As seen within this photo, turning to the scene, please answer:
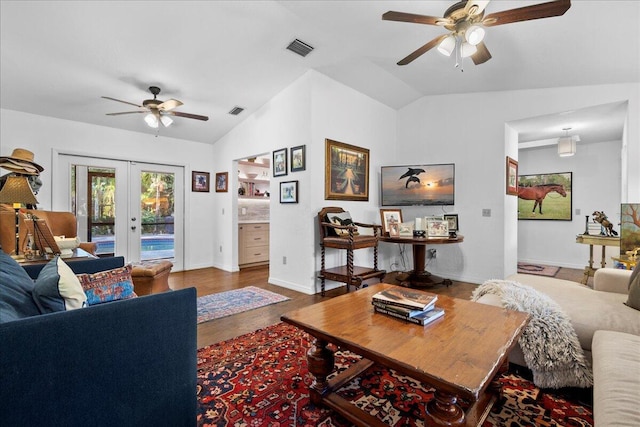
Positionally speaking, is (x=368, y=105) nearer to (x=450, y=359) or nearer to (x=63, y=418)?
(x=450, y=359)

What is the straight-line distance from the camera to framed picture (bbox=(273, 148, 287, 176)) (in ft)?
13.8

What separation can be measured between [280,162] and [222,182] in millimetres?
1855

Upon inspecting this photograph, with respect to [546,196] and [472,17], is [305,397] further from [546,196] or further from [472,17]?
[546,196]

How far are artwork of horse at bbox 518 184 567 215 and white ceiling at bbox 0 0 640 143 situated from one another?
64.0 inches

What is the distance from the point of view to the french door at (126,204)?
14.7ft

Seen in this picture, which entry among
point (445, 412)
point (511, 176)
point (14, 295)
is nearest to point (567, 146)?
point (511, 176)

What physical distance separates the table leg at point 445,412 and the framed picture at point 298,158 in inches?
125

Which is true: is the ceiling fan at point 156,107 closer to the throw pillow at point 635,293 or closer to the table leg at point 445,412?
the table leg at point 445,412

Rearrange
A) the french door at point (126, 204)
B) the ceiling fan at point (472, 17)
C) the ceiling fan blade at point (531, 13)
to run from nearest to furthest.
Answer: the ceiling fan blade at point (531, 13) < the ceiling fan at point (472, 17) < the french door at point (126, 204)

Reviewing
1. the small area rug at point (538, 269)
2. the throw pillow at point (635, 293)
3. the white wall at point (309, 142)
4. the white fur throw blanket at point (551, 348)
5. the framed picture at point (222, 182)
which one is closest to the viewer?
the white fur throw blanket at point (551, 348)

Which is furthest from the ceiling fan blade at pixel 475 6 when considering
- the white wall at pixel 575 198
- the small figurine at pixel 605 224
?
the white wall at pixel 575 198

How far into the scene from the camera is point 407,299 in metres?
1.62

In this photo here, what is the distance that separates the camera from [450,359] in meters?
1.14

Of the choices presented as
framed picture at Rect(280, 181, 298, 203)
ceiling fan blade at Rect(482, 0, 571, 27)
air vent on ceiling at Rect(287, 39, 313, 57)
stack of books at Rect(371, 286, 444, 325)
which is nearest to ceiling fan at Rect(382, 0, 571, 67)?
ceiling fan blade at Rect(482, 0, 571, 27)
